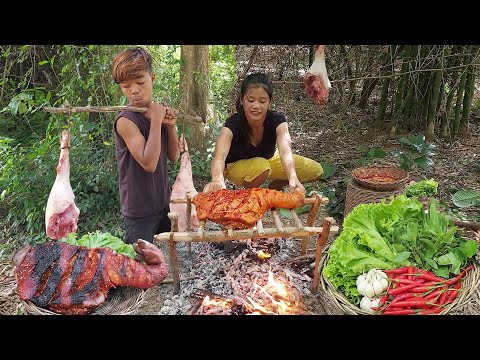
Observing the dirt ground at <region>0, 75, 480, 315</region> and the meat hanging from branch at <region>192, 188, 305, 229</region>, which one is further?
the dirt ground at <region>0, 75, 480, 315</region>

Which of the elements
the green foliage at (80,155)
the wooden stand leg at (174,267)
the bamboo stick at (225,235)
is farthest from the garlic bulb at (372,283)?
the green foliage at (80,155)

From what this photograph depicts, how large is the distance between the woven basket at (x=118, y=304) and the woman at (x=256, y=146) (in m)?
1.24

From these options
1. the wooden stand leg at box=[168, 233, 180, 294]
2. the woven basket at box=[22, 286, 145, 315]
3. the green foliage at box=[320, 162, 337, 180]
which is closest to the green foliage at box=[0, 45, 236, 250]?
the wooden stand leg at box=[168, 233, 180, 294]

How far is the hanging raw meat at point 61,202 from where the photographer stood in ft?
12.7

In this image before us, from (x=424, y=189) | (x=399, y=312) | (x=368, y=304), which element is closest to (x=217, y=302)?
(x=368, y=304)

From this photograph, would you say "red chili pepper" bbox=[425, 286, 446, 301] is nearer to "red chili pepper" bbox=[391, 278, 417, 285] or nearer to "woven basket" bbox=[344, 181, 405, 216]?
"red chili pepper" bbox=[391, 278, 417, 285]

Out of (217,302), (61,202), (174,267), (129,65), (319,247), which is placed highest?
(129,65)

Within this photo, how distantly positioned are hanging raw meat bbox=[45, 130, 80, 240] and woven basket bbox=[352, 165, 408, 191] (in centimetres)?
335

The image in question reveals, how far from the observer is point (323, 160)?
7.53 m

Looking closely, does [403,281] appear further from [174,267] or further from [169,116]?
[169,116]

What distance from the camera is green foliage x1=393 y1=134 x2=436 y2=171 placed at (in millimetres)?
6496

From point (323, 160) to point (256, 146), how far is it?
276 centimetres

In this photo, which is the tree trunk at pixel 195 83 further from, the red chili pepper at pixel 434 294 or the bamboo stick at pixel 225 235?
the red chili pepper at pixel 434 294

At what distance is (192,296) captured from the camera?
393 centimetres
